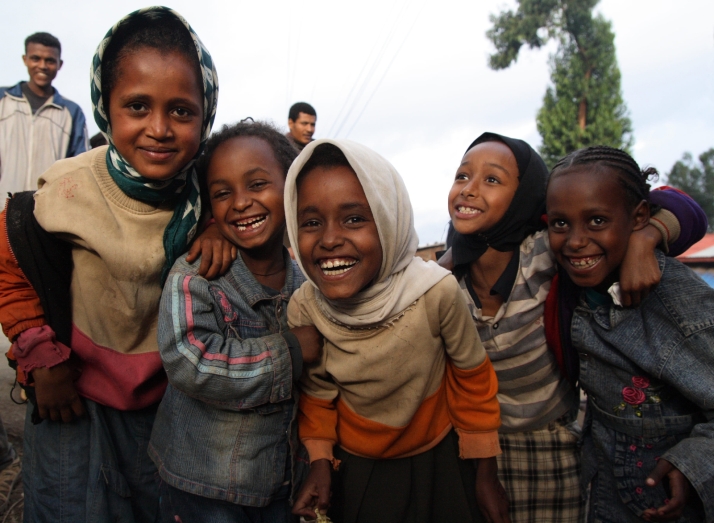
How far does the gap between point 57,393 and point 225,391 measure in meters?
0.62

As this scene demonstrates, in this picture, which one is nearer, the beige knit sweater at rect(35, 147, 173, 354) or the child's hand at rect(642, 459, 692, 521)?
the child's hand at rect(642, 459, 692, 521)

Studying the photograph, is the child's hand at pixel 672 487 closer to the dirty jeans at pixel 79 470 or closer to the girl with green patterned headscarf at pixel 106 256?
the girl with green patterned headscarf at pixel 106 256

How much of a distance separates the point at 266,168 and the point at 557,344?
4.09 ft

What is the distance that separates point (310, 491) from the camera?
1599mm

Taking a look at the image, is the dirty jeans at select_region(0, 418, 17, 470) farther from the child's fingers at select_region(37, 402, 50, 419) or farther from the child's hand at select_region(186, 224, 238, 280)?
the child's hand at select_region(186, 224, 238, 280)

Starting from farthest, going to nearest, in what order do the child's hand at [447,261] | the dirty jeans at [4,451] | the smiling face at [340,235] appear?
the dirty jeans at [4,451]
the child's hand at [447,261]
the smiling face at [340,235]

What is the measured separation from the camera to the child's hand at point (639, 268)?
1532mm

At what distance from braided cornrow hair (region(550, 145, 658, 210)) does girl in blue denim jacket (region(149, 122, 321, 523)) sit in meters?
1.01

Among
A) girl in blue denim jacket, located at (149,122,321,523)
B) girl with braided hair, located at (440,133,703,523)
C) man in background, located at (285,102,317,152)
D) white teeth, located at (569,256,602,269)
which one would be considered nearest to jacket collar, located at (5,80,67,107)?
man in background, located at (285,102,317,152)

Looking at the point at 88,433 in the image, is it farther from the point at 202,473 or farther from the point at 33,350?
the point at 202,473

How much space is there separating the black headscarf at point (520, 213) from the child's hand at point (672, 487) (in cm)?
89

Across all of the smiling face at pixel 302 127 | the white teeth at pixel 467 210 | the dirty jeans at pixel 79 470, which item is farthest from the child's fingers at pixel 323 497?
the smiling face at pixel 302 127

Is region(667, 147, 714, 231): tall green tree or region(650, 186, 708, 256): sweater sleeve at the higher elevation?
region(667, 147, 714, 231): tall green tree

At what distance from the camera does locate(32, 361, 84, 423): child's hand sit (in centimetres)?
158
